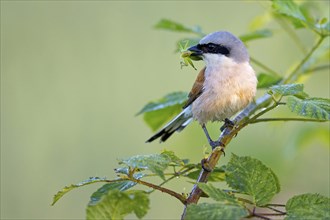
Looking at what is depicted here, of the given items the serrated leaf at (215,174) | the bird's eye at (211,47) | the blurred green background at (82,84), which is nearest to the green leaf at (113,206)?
the serrated leaf at (215,174)

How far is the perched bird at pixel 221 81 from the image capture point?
5.30 ft

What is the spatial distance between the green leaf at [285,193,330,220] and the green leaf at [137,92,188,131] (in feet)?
2.26

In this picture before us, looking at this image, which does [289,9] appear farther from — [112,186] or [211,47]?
[112,186]

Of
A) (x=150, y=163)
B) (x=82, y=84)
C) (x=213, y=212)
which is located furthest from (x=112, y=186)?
(x=82, y=84)

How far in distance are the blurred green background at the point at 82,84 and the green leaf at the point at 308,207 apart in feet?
8.34

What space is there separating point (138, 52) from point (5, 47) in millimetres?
931

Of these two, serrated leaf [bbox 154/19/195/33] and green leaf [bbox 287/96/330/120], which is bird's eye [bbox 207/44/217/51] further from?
green leaf [bbox 287/96/330/120]

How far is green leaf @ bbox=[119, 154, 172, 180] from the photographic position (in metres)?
0.87

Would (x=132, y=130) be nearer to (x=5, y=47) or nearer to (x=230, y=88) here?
(x=5, y=47)

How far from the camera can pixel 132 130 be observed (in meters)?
4.54

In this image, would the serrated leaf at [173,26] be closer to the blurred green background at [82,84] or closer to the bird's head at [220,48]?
the bird's head at [220,48]

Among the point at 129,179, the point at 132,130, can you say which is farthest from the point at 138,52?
the point at 129,179

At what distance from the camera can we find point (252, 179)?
Result: 896mm

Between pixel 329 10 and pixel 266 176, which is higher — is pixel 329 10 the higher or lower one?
the higher one
